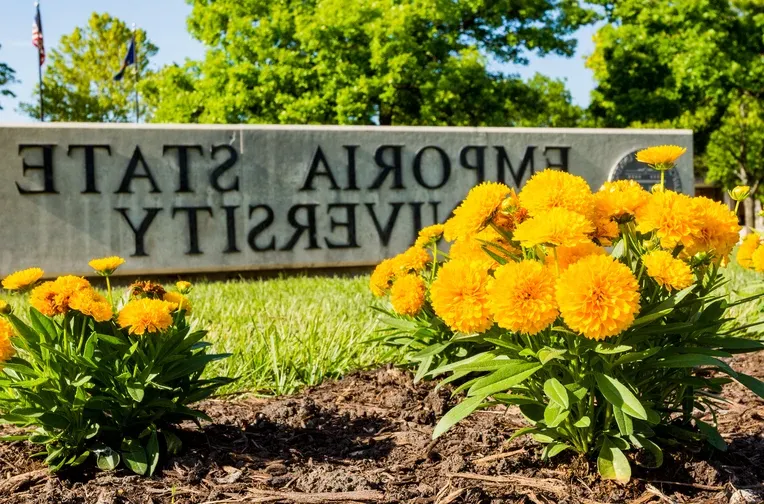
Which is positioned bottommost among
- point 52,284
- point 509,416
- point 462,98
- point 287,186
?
point 509,416

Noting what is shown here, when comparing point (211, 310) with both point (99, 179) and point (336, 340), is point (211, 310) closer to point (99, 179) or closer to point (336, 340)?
point (336, 340)

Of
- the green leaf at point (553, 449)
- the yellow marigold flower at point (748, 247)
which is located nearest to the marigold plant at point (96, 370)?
the green leaf at point (553, 449)

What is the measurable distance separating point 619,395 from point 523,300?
1.16 feet

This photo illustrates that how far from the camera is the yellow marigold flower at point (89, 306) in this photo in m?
1.91

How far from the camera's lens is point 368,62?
16.4 meters

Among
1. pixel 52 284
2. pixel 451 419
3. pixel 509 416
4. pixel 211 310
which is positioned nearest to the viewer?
pixel 451 419

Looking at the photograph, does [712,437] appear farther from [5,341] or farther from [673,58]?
[673,58]

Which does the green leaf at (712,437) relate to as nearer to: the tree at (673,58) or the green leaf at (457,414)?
the green leaf at (457,414)

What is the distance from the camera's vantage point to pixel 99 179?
746 centimetres

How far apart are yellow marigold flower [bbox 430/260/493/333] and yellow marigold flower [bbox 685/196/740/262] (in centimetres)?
53

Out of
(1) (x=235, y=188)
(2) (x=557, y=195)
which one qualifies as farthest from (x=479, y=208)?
(1) (x=235, y=188)

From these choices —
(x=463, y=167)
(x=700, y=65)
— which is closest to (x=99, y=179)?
(x=463, y=167)

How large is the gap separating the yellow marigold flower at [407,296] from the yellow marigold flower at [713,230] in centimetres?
85

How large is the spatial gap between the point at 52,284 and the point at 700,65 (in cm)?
1649
